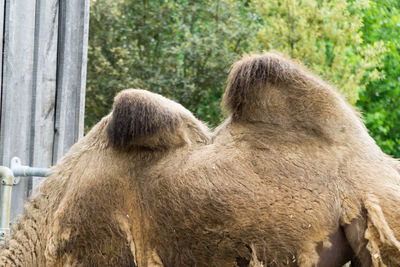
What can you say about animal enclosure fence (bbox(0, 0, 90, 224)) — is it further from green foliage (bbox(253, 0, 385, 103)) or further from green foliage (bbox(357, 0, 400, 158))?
green foliage (bbox(357, 0, 400, 158))

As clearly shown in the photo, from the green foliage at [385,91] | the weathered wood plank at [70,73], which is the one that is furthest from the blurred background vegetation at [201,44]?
the weathered wood plank at [70,73]

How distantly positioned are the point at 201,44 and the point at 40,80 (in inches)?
295

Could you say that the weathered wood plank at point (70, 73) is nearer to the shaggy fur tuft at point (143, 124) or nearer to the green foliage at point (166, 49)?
the shaggy fur tuft at point (143, 124)

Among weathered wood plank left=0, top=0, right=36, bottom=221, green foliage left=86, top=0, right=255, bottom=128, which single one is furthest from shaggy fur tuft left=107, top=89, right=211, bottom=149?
green foliage left=86, top=0, right=255, bottom=128

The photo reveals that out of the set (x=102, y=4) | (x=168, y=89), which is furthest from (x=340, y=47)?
(x=102, y=4)

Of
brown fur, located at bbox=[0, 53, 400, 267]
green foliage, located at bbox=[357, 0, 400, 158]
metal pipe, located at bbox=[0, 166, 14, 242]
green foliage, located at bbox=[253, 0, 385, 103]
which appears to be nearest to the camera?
brown fur, located at bbox=[0, 53, 400, 267]

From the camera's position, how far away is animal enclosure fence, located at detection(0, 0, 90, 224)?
3.82 metres

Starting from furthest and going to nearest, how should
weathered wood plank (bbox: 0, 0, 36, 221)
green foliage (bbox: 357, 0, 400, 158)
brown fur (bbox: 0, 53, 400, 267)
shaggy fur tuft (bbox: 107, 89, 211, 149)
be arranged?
green foliage (bbox: 357, 0, 400, 158) < weathered wood plank (bbox: 0, 0, 36, 221) < shaggy fur tuft (bbox: 107, 89, 211, 149) < brown fur (bbox: 0, 53, 400, 267)

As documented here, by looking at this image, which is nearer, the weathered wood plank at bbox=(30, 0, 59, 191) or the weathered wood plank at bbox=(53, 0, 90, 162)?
the weathered wood plank at bbox=(30, 0, 59, 191)

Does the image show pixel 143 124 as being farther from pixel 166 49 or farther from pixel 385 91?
pixel 385 91

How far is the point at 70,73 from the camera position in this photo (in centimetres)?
433

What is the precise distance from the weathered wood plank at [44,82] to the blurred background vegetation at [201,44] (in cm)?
672

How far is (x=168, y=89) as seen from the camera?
37.6ft

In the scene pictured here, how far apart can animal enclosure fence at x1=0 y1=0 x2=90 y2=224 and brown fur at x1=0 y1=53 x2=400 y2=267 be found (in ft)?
4.09
